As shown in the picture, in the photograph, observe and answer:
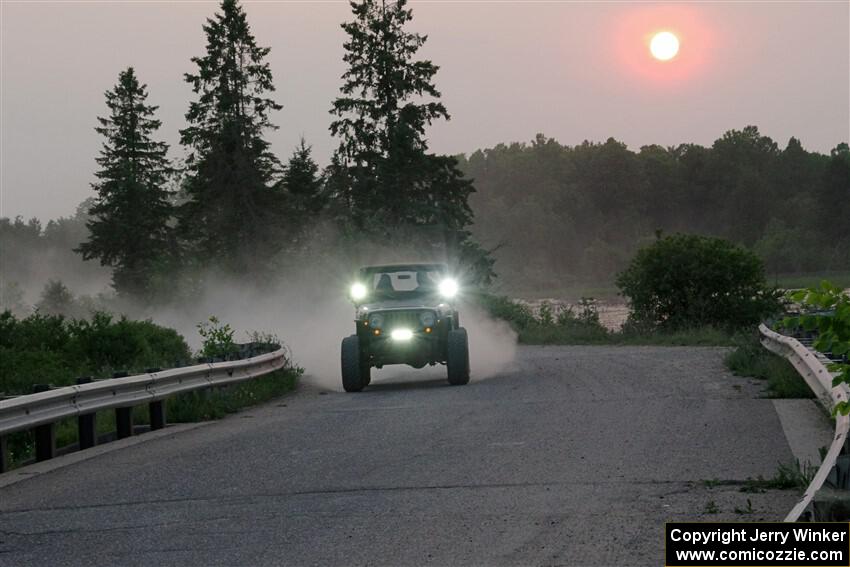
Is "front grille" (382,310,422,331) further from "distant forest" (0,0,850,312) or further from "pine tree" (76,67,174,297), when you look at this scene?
"pine tree" (76,67,174,297)

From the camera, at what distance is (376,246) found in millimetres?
58281

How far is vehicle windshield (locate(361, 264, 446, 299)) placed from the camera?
21.5m

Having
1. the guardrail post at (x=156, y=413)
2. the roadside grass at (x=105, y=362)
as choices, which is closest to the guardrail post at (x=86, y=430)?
the roadside grass at (x=105, y=362)

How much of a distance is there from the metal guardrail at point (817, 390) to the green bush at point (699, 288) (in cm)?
1579

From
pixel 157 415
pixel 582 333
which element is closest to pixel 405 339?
pixel 157 415

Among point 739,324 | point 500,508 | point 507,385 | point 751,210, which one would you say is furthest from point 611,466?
point 751,210

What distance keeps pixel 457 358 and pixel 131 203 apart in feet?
197

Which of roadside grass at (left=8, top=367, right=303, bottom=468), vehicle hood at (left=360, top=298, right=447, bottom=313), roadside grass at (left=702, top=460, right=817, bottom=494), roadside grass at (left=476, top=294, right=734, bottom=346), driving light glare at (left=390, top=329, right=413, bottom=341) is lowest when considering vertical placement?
roadside grass at (left=702, top=460, right=817, bottom=494)

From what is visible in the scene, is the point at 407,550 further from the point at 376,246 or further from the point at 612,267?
the point at 612,267

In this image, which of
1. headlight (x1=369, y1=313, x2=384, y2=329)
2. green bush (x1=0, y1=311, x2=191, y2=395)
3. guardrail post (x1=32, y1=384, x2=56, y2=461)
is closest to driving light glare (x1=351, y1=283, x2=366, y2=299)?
headlight (x1=369, y1=313, x2=384, y2=329)

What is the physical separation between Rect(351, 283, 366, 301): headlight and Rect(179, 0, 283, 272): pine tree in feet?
156

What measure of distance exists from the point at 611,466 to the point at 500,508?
78.7 inches

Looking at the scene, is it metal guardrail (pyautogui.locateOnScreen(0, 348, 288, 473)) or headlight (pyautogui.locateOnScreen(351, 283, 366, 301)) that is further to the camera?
headlight (pyautogui.locateOnScreen(351, 283, 366, 301))

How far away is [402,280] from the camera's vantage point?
22.0 metres
